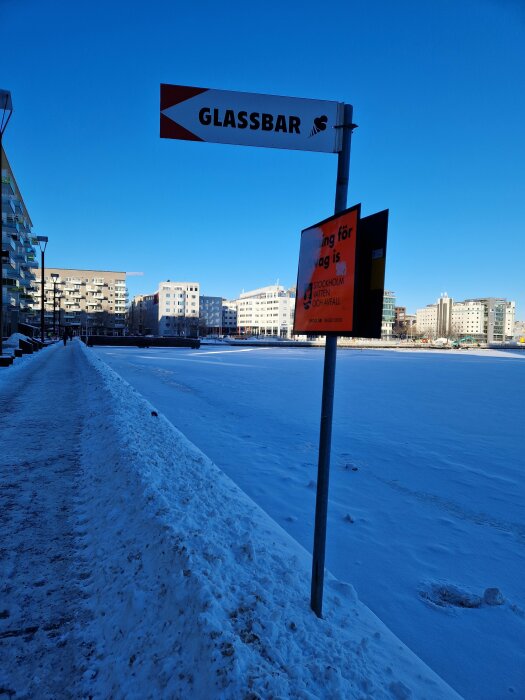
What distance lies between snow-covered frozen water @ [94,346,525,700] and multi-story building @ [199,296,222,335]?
154099mm

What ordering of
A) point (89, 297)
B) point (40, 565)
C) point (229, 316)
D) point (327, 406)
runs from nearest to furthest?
point (327, 406) → point (40, 565) → point (89, 297) → point (229, 316)

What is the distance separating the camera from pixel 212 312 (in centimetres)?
16575

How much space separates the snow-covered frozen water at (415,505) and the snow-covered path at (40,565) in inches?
74.3

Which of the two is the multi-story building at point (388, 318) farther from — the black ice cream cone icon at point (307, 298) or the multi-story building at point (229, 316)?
the black ice cream cone icon at point (307, 298)

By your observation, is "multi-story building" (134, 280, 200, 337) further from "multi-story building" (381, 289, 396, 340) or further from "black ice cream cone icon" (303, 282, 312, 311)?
"black ice cream cone icon" (303, 282, 312, 311)

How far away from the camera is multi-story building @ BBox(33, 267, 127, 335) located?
132 metres

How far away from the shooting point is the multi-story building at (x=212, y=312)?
534ft

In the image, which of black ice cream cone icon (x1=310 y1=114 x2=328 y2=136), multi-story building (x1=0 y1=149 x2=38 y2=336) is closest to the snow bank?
black ice cream cone icon (x1=310 y1=114 x2=328 y2=136)

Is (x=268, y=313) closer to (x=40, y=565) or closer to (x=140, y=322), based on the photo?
(x=140, y=322)

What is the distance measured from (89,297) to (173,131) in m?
150

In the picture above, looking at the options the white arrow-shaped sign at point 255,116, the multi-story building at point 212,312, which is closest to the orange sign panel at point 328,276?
the white arrow-shaped sign at point 255,116

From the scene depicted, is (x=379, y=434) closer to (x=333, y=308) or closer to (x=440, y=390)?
(x=333, y=308)

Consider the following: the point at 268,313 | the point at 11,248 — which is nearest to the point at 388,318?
the point at 268,313

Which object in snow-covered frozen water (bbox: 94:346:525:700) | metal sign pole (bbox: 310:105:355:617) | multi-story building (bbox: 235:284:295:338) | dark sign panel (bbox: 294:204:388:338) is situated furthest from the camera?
multi-story building (bbox: 235:284:295:338)
